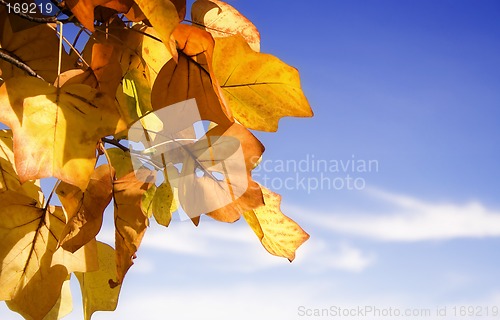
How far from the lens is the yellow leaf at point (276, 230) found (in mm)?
318

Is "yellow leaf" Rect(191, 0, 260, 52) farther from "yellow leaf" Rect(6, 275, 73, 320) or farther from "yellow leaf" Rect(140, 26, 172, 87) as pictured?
"yellow leaf" Rect(6, 275, 73, 320)

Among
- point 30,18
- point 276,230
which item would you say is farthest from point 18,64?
point 276,230

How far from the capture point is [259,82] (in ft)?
0.89

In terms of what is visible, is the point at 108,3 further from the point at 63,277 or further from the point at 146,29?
the point at 63,277

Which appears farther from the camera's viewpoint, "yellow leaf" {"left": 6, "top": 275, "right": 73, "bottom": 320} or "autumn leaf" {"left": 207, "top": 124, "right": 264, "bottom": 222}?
"yellow leaf" {"left": 6, "top": 275, "right": 73, "bottom": 320}

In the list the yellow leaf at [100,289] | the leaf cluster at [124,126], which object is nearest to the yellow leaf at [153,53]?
the leaf cluster at [124,126]

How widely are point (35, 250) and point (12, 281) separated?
2 cm

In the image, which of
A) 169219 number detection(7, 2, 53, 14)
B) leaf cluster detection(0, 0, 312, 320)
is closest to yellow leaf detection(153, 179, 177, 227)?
leaf cluster detection(0, 0, 312, 320)

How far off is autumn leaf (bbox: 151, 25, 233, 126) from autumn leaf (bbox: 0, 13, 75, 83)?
6 cm

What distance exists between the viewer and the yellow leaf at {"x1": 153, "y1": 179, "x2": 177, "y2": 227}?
312mm

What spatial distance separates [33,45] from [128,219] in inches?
3.9

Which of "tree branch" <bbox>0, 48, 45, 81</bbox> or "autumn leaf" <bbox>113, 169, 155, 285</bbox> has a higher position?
"tree branch" <bbox>0, 48, 45, 81</bbox>

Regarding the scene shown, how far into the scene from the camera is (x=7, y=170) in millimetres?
303

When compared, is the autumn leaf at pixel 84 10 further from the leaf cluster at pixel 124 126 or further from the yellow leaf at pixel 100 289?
the yellow leaf at pixel 100 289
